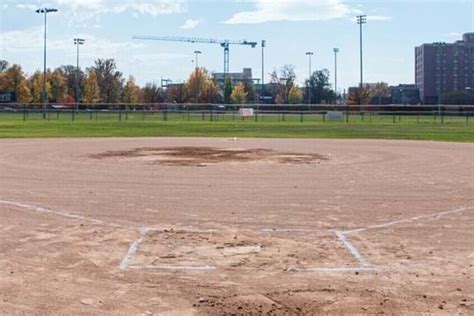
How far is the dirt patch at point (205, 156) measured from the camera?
75.2ft

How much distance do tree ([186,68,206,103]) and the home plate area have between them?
395 feet

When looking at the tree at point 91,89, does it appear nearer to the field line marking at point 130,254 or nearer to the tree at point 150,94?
the tree at point 150,94

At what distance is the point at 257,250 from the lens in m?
9.30

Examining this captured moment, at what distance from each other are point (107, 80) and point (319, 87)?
49437 millimetres

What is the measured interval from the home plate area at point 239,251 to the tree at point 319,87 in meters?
143

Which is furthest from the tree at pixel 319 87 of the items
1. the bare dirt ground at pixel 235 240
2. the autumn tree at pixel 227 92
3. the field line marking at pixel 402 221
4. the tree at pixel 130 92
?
the field line marking at pixel 402 221

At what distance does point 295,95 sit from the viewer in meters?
143

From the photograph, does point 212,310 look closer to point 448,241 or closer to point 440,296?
point 440,296

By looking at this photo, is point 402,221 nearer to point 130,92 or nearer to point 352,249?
point 352,249

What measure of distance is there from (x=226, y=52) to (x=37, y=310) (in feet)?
623

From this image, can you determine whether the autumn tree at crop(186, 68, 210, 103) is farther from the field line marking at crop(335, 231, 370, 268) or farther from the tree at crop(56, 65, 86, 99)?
the field line marking at crop(335, 231, 370, 268)

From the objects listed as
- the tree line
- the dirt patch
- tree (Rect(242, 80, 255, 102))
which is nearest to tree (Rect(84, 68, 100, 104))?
the tree line

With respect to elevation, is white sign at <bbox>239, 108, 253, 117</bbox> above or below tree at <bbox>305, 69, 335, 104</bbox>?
below

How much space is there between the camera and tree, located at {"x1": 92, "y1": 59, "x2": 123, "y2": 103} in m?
124
